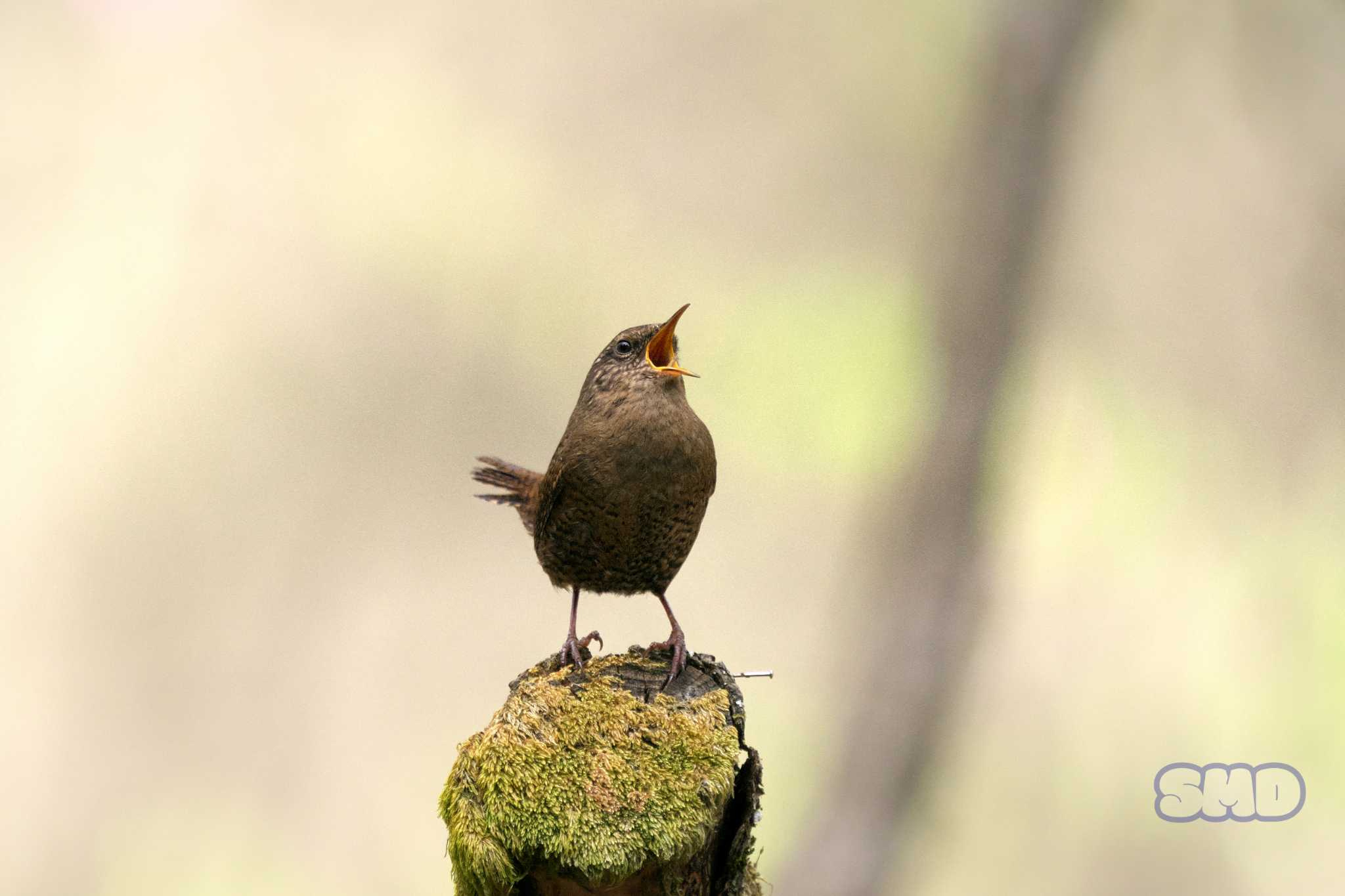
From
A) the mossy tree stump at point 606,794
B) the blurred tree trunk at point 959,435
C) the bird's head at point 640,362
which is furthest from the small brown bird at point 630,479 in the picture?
the blurred tree trunk at point 959,435

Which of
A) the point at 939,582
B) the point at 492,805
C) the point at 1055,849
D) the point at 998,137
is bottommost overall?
the point at 1055,849

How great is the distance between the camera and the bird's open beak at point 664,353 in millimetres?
2639

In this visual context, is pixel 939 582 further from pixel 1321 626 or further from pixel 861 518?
pixel 1321 626

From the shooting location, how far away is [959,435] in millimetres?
4340

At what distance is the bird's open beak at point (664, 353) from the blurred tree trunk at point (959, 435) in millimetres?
1879

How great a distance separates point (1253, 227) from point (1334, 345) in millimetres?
547

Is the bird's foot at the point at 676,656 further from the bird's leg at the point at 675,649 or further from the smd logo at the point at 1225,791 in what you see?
the smd logo at the point at 1225,791

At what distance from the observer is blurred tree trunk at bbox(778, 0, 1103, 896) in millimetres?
4344

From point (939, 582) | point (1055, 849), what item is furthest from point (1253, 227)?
point (1055, 849)

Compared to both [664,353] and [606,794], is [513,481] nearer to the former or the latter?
[664,353]

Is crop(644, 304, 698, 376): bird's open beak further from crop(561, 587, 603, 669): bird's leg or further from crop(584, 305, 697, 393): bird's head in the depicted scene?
crop(561, 587, 603, 669): bird's leg

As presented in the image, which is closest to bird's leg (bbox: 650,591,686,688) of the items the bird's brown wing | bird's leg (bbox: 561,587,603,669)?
bird's leg (bbox: 561,587,603,669)

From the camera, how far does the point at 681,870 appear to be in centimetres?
236

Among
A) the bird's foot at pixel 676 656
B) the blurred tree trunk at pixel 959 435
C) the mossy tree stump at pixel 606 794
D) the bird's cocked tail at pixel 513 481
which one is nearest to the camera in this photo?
the mossy tree stump at pixel 606 794
